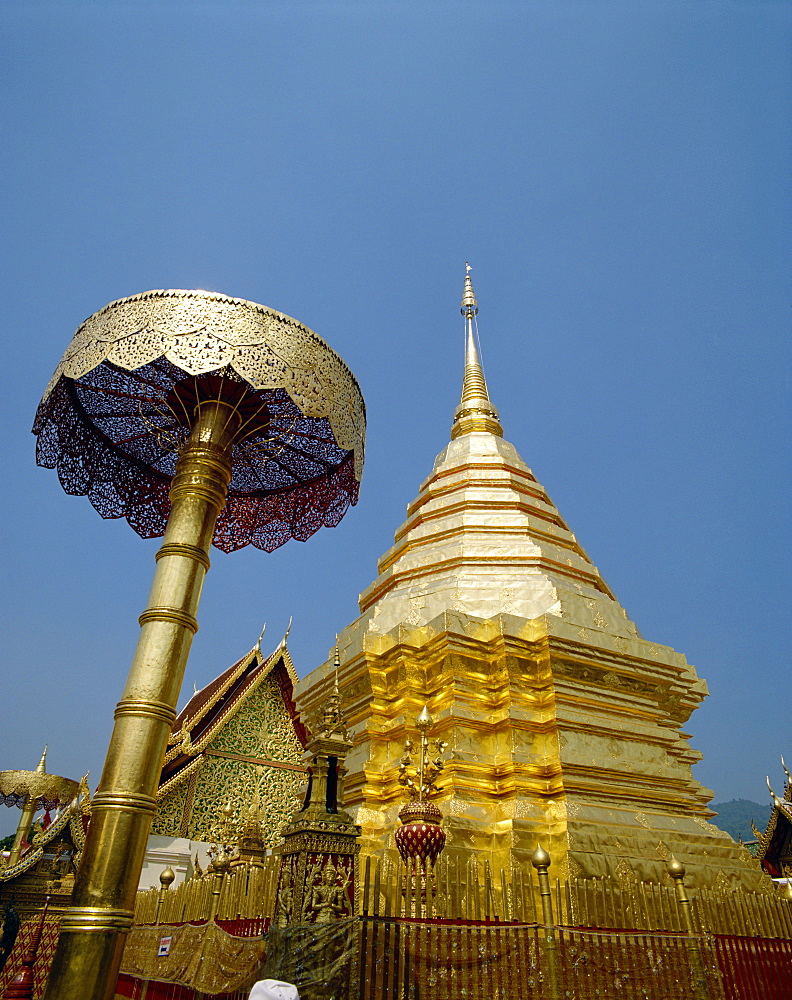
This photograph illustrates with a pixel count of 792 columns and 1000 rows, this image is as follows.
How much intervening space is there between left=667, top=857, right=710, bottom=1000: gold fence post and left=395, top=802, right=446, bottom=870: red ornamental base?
159 cm

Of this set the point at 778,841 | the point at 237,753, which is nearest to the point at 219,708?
the point at 237,753

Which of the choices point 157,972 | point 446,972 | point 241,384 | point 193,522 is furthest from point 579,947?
point 241,384

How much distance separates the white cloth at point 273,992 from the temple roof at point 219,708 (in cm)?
693

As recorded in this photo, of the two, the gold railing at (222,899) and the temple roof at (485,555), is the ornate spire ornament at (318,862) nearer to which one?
the gold railing at (222,899)

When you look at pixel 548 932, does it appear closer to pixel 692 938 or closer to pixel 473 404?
pixel 692 938

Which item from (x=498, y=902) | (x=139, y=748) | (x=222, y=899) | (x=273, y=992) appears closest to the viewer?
(x=273, y=992)

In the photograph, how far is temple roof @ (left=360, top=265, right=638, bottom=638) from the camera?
317 inches

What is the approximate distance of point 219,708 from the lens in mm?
11172

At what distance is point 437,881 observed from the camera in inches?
164

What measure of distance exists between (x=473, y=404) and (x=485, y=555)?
4855mm

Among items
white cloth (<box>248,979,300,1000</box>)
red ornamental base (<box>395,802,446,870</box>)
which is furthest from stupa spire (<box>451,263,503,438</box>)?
white cloth (<box>248,979,300,1000</box>)

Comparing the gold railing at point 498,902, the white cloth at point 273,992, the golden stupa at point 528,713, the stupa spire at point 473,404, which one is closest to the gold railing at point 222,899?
the gold railing at point 498,902

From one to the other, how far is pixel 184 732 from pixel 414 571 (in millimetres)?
4199

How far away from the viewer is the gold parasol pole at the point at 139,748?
3045 mm
